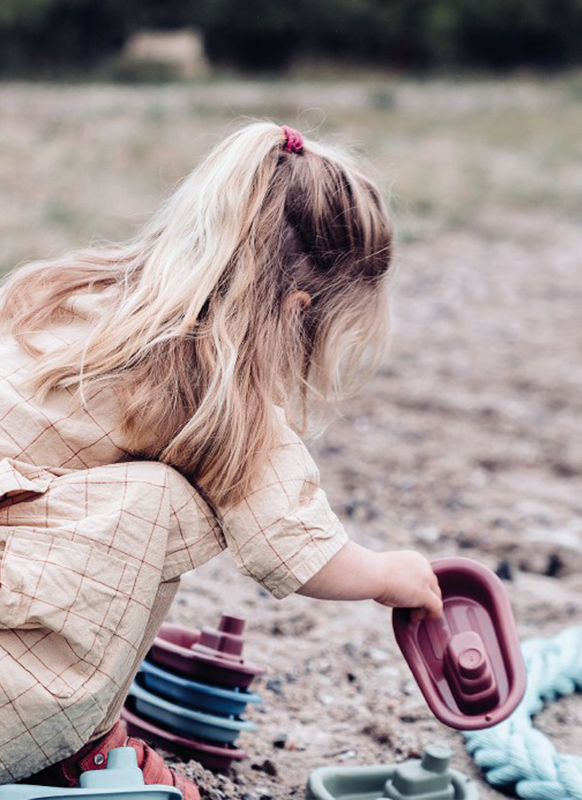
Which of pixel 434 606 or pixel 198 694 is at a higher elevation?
pixel 434 606

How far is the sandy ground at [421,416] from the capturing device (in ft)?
8.41

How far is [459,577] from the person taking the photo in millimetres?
2150

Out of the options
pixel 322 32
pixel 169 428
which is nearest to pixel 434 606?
pixel 169 428

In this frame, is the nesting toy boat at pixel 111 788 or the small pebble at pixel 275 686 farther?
the small pebble at pixel 275 686

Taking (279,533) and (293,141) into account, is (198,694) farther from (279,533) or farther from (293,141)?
(293,141)


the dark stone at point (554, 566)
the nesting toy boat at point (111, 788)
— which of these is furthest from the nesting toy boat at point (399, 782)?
the dark stone at point (554, 566)

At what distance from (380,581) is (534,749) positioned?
66 cm

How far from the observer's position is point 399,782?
6.82ft

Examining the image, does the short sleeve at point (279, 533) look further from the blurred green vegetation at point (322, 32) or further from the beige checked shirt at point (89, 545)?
the blurred green vegetation at point (322, 32)

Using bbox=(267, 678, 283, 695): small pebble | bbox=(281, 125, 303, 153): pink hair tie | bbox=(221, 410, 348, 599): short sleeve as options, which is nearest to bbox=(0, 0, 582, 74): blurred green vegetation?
bbox=(267, 678, 283, 695): small pebble

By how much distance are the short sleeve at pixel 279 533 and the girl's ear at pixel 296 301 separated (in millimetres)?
312

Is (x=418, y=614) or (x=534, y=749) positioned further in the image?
(x=534, y=749)

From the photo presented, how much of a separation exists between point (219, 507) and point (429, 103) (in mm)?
14789

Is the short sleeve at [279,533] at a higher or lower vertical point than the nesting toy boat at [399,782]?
higher
